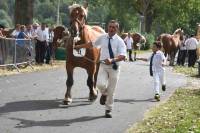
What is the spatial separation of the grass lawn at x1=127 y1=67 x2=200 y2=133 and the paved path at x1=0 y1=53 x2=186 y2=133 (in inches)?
11.3

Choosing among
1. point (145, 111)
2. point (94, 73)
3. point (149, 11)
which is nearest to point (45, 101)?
point (94, 73)

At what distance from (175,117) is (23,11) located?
19.0 metres

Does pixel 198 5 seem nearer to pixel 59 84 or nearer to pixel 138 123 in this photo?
pixel 59 84

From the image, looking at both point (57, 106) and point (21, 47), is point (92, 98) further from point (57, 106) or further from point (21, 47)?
point (21, 47)

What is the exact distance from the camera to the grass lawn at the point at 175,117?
1096 cm

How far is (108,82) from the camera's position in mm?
12375

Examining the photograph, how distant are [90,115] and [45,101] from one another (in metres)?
2.25

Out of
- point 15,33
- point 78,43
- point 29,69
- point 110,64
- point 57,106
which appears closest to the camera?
point 110,64

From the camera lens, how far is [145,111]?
1377cm

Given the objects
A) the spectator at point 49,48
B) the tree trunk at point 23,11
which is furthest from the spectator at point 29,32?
the tree trunk at point 23,11

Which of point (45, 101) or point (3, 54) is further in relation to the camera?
point (3, 54)

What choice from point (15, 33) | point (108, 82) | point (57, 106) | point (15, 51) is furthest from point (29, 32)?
point (108, 82)

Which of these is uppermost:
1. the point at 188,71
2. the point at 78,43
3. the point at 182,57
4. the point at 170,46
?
the point at 78,43

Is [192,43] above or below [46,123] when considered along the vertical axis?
above
